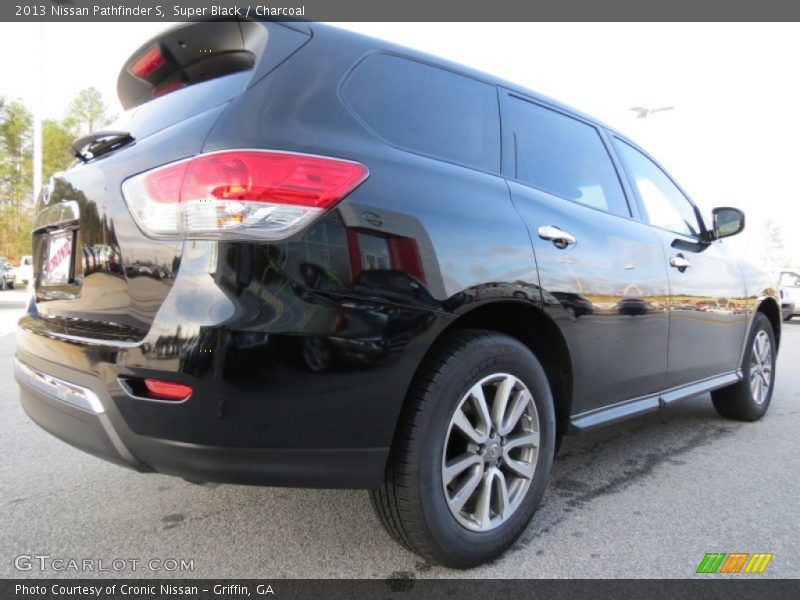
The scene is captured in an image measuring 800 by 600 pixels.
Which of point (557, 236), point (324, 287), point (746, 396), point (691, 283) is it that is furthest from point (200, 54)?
point (746, 396)

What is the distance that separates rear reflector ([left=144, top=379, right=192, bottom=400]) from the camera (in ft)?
4.98

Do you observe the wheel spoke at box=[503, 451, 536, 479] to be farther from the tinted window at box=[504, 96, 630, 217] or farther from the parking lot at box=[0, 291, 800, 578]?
the tinted window at box=[504, 96, 630, 217]

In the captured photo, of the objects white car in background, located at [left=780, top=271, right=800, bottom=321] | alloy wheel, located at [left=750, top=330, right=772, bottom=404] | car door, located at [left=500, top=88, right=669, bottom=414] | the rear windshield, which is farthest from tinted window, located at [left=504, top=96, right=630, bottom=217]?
white car in background, located at [left=780, top=271, right=800, bottom=321]

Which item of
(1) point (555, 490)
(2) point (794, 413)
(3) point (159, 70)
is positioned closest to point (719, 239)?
(2) point (794, 413)

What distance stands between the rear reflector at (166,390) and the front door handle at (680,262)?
2517 mm

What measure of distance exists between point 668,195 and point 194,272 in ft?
9.92

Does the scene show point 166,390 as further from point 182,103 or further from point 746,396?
point 746,396

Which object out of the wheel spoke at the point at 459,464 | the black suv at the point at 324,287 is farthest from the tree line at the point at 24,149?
the wheel spoke at the point at 459,464

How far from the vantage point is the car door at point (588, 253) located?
7.45 feet

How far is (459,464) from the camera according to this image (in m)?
1.91

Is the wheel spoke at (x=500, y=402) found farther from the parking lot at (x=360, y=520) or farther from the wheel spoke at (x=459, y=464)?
the parking lot at (x=360, y=520)

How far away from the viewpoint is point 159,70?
2.21m

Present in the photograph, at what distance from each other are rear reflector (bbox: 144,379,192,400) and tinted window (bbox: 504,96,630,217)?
1.51 metres

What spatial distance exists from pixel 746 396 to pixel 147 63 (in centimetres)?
413
